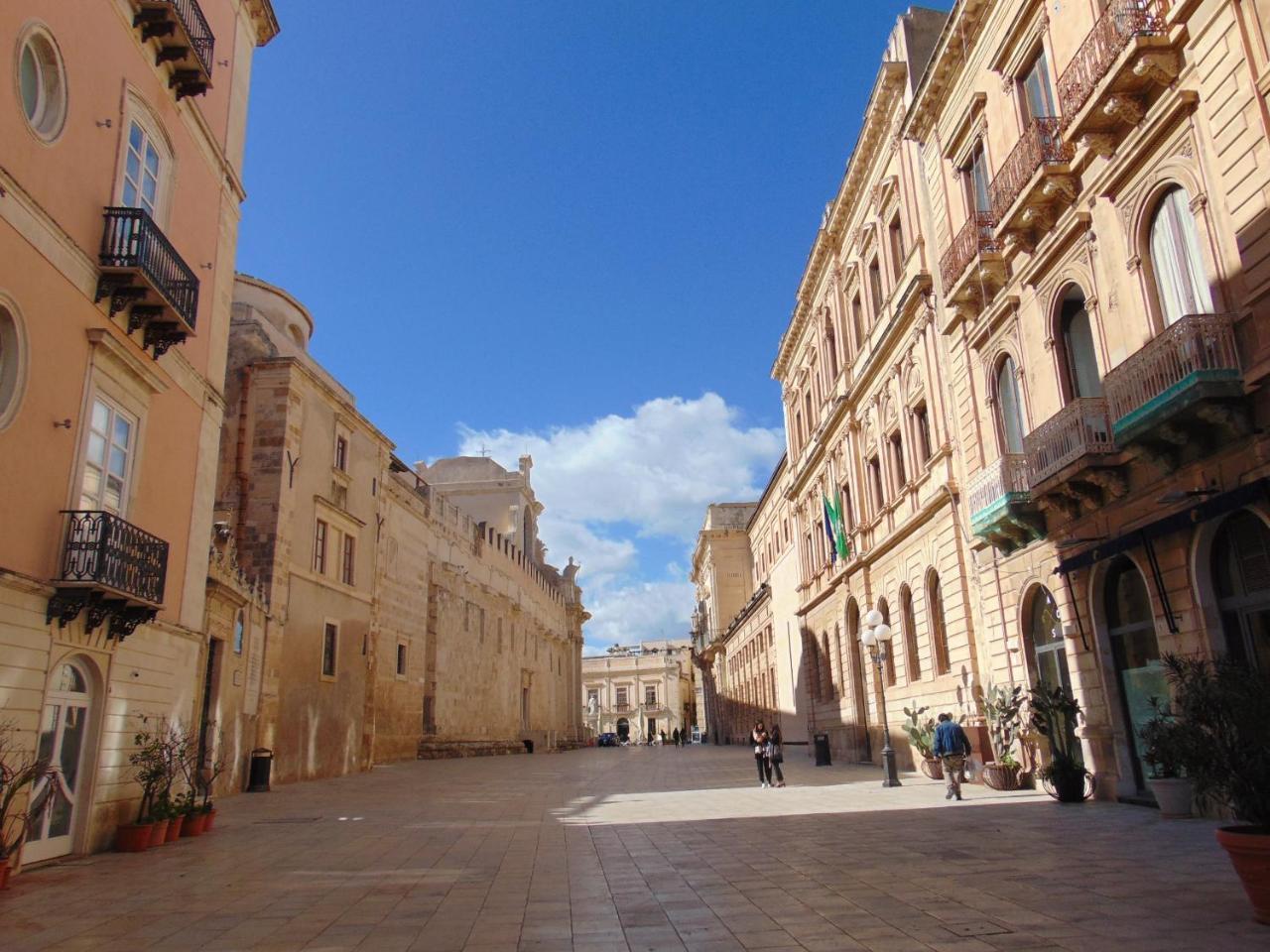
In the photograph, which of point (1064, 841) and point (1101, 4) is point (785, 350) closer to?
point (1101, 4)

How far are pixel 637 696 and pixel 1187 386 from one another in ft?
346

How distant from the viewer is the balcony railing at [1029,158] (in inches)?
516

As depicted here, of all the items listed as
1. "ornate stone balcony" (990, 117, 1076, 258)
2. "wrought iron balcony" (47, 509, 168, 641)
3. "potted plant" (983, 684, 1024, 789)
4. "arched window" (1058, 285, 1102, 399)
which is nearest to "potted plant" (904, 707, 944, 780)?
"potted plant" (983, 684, 1024, 789)

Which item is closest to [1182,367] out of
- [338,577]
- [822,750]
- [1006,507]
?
[1006,507]

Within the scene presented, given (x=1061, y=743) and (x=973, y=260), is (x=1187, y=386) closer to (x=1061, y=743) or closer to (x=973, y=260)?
(x=1061, y=743)

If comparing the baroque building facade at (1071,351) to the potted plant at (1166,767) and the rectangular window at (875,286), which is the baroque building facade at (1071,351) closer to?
the rectangular window at (875,286)

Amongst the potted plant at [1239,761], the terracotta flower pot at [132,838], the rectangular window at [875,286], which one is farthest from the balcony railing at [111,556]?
the rectangular window at [875,286]

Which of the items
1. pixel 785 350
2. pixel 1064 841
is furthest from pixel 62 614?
pixel 785 350

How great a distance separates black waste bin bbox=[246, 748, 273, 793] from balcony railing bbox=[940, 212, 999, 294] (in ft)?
58.2

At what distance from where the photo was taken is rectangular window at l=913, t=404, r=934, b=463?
68.0 ft

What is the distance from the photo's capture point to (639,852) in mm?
9750

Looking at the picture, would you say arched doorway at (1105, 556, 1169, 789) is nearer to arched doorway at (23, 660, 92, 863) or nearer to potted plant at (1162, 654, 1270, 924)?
potted plant at (1162, 654, 1270, 924)

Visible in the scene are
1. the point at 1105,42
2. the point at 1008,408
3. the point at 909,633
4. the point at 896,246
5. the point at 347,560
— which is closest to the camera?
the point at 1105,42

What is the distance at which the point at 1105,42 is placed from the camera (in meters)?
11.5
